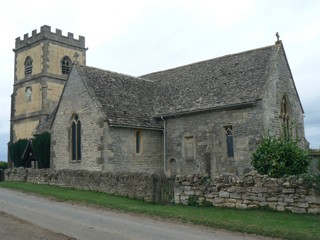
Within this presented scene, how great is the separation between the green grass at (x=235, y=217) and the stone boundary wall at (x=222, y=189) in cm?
46

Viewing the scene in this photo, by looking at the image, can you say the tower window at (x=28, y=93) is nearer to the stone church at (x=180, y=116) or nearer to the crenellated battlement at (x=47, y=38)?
the crenellated battlement at (x=47, y=38)

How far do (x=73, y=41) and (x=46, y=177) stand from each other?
2607 cm

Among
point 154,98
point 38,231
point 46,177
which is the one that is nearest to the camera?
point 38,231

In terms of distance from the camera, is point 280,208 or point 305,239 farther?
point 280,208

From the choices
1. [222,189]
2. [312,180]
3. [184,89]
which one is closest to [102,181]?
[222,189]

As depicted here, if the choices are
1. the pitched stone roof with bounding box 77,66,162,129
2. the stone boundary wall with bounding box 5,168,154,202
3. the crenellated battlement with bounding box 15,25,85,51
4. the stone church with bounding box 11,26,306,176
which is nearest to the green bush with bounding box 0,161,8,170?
the crenellated battlement with bounding box 15,25,85,51

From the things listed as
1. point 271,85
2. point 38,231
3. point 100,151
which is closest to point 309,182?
point 38,231

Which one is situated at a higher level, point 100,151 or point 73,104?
point 73,104

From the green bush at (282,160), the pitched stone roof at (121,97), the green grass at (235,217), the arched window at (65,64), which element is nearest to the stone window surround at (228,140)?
the pitched stone roof at (121,97)

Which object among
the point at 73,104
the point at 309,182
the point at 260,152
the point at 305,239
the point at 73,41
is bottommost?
the point at 305,239

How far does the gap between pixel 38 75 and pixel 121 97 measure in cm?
→ 2087

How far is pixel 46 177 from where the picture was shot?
25672mm

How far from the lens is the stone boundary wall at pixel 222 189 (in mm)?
14172

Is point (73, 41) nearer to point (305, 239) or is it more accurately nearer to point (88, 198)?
point (88, 198)
